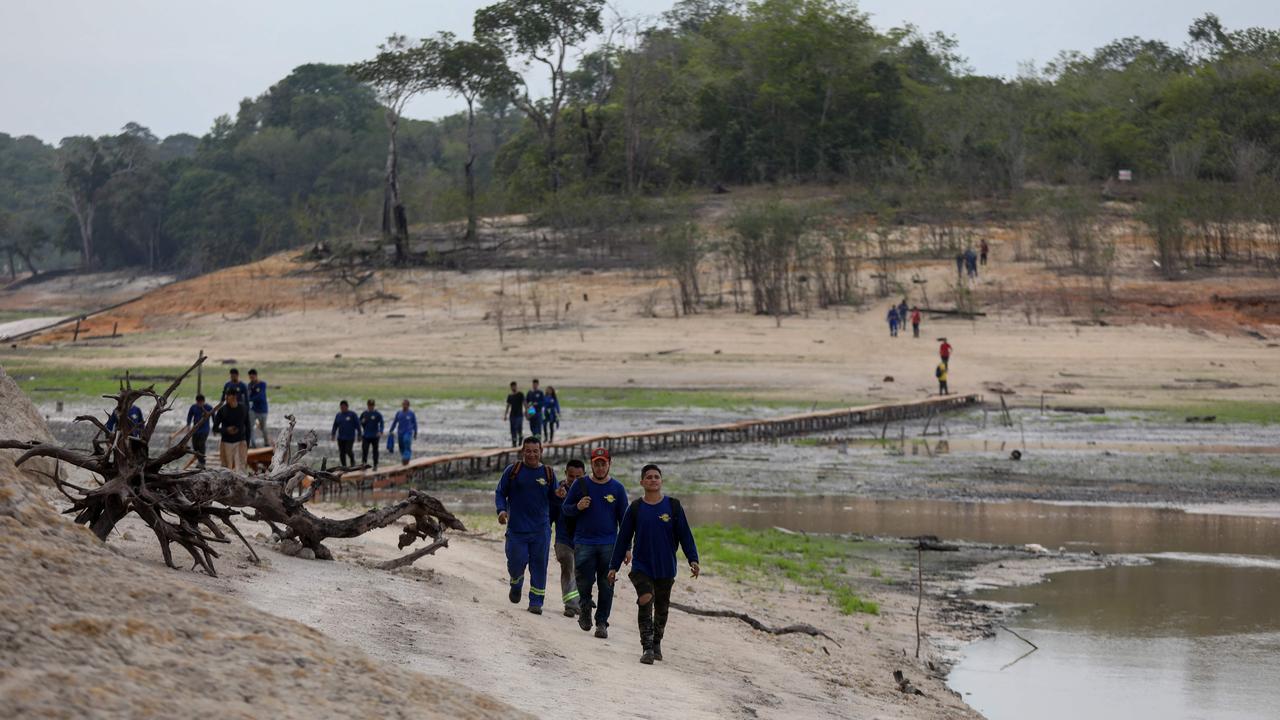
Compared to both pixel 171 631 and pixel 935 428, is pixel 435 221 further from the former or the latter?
pixel 171 631

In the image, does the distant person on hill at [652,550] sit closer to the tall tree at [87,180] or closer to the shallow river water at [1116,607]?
the shallow river water at [1116,607]

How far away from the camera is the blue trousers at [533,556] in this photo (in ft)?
35.0

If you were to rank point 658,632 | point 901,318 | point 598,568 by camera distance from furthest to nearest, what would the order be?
Answer: point 901,318 → point 598,568 → point 658,632

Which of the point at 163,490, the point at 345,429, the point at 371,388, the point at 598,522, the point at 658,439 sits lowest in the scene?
the point at 658,439

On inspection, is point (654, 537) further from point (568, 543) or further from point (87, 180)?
point (87, 180)

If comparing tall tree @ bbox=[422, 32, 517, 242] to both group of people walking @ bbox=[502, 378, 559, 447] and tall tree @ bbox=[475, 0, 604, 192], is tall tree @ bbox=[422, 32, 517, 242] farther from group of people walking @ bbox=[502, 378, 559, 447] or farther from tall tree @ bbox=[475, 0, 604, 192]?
group of people walking @ bbox=[502, 378, 559, 447]

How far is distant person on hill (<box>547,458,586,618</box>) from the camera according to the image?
10.6 m

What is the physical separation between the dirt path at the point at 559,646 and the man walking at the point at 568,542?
16 centimetres

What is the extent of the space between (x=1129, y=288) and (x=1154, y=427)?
15987mm

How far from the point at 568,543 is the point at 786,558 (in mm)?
6281

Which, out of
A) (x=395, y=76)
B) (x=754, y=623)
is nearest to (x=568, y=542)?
(x=754, y=623)

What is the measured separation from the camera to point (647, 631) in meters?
9.63

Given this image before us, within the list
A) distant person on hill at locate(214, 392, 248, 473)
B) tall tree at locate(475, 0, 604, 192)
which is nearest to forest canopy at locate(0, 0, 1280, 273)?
tall tree at locate(475, 0, 604, 192)

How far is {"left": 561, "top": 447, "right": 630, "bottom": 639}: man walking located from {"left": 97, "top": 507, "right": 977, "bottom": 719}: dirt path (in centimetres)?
38
